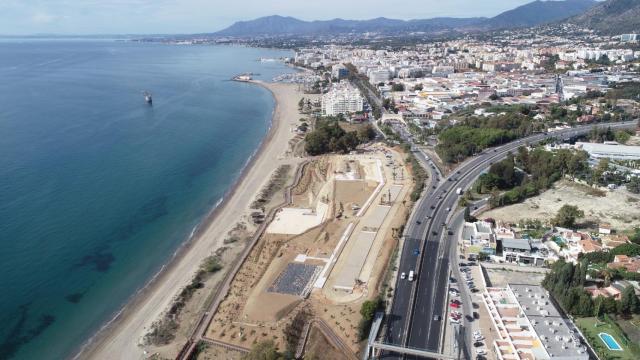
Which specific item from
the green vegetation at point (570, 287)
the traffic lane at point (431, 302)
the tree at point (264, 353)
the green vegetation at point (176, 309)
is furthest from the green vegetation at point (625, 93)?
the tree at point (264, 353)

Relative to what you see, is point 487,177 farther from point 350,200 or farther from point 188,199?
point 188,199

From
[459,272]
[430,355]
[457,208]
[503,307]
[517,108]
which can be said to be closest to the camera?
[430,355]

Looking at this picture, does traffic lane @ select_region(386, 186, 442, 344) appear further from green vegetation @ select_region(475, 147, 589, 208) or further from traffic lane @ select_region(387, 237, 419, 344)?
green vegetation @ select_region(475, 147, 589, 208)

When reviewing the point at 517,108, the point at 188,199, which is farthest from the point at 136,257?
the point at 517,108

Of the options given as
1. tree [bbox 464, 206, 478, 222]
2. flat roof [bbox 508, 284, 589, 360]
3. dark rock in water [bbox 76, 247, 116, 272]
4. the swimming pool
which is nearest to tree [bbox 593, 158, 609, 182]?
tree [bbox 464, 206, 478, 222]

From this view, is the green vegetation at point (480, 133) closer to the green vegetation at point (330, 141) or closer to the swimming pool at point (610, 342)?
the green vegetation at point (330, 141)

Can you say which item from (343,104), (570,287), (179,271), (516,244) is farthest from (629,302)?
(343,104)
